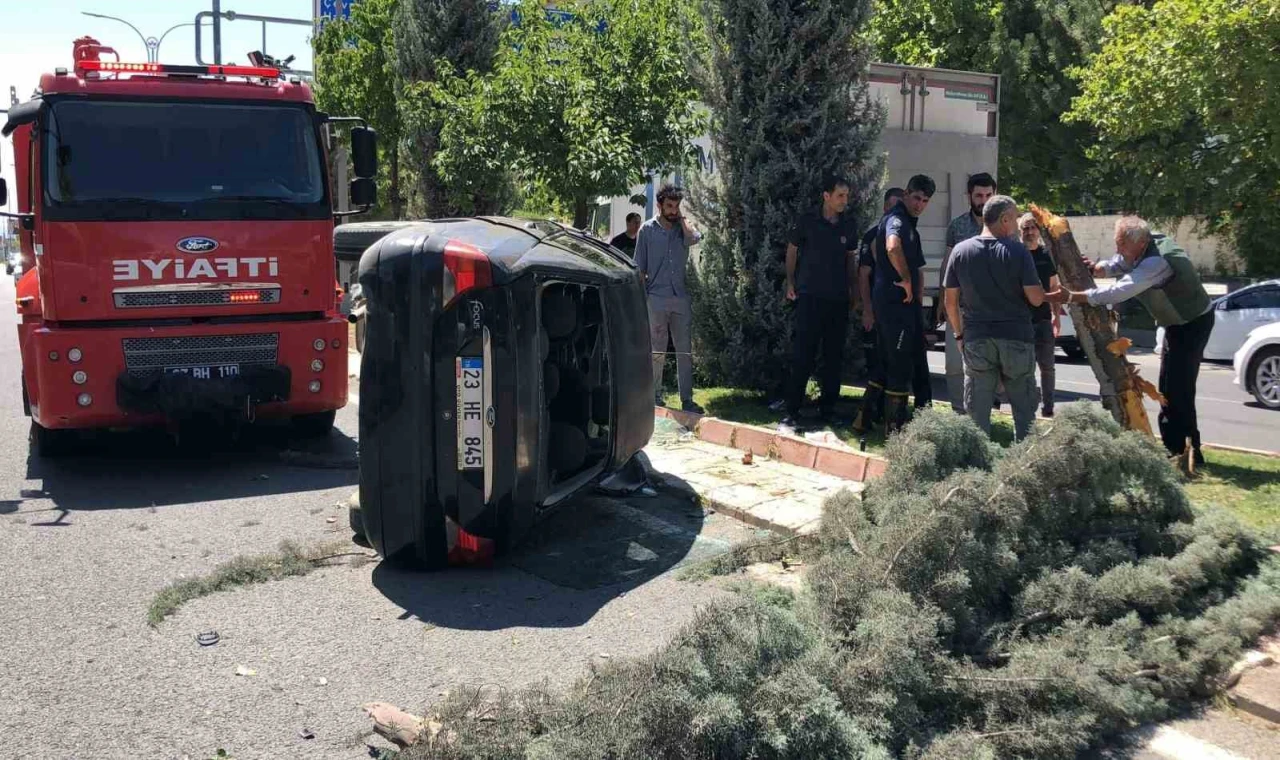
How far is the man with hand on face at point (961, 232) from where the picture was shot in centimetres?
865

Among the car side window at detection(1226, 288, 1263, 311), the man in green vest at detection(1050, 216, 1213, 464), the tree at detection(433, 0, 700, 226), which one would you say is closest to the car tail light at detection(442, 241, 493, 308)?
the man in green vest at detection(1050, 216, 1213, 464)

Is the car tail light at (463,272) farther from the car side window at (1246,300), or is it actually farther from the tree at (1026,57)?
the tree at (1026,57)

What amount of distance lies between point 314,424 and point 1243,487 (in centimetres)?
704

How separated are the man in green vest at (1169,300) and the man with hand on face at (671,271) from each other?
329 centimetres

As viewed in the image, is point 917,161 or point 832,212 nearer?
point 832,212

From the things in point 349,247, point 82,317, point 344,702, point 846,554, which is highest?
point 349,247

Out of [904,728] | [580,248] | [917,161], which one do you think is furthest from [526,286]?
[917,161]

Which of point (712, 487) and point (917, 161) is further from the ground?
point (917, 161)

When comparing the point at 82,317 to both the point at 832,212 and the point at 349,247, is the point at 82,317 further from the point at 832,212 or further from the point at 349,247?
the point at 832,212

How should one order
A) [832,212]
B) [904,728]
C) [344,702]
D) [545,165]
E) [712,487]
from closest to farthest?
[904,728], [344,702], [712,487], [832,212], [545,165]

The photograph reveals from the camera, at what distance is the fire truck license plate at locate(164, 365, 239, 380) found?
7.77 meters

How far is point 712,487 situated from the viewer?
726cm

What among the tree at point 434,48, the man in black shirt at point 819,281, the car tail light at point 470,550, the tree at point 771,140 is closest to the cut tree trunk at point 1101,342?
the man in black shirt at point 819,281

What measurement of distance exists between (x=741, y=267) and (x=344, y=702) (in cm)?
650
